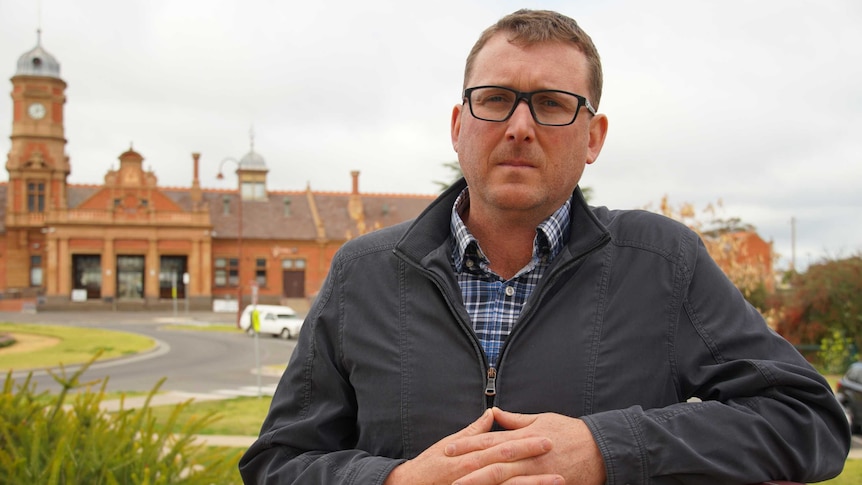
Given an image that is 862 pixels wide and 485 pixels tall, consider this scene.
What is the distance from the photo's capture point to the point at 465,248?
2398mm

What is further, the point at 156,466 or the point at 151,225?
the point at 151,225

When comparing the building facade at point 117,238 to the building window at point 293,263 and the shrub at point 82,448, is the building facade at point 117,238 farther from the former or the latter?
the shrub at point 82,448

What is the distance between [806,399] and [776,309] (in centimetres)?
2455

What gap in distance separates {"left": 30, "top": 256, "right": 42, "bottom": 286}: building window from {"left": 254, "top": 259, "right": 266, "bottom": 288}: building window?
53.6 feet

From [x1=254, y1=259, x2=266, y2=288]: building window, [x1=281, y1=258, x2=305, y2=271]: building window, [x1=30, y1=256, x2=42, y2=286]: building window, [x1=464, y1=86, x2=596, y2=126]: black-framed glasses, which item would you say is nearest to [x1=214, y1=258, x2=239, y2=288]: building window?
[x1=254, y1=259, x2=266, y2=288]: building window

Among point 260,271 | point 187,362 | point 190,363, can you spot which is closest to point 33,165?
point 260,271

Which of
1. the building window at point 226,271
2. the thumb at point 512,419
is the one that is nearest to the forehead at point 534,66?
the thumb at point 512,419

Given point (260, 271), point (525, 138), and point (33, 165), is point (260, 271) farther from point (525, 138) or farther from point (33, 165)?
point (525, 138)

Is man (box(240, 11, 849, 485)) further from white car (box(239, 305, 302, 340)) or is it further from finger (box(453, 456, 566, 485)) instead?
white car (box(239, 305, 302, 340))

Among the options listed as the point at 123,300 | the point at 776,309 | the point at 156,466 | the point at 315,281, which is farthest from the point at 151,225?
the point at 156,466

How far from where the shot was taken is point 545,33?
7.34 ft

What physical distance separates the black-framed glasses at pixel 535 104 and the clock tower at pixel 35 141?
6168 centimetres

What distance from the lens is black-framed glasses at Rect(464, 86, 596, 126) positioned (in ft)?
7.34

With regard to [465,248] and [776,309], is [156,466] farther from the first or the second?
[776,309]
